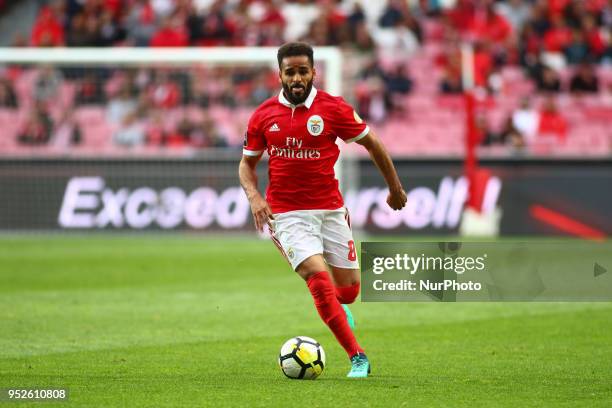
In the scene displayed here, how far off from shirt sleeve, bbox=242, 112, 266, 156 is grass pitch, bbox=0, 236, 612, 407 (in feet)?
4.93

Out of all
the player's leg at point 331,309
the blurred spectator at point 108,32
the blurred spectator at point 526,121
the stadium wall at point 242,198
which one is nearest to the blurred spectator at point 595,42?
the blurred spectator at point 526,121

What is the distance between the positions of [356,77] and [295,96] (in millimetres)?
16471

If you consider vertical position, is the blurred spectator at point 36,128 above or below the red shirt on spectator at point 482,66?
below

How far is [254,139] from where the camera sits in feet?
25.9

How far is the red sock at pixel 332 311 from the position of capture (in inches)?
296

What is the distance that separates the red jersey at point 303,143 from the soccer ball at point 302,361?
0.93m

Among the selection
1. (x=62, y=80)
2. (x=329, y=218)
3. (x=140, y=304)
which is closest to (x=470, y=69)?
(x=62, y=80)

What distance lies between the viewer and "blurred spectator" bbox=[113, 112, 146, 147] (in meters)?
22.4

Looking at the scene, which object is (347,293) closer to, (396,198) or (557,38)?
(396,198)

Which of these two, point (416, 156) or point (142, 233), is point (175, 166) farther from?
point (416, 156)

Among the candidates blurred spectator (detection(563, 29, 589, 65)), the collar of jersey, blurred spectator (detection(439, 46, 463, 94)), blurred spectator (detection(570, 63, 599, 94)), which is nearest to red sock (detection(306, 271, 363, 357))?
the collar of jersey

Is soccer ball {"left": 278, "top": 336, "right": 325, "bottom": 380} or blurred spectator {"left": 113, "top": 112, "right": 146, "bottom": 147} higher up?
blurred spectator {"left": 113, "top": 112, "right": 146, "bottom": 147}

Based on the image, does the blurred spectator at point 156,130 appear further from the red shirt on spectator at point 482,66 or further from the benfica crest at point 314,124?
the benfica crest at point 314,124

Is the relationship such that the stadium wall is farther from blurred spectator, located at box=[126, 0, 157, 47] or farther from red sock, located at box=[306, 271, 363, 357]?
red sock, located at box=[306, 271, 363, 357]
